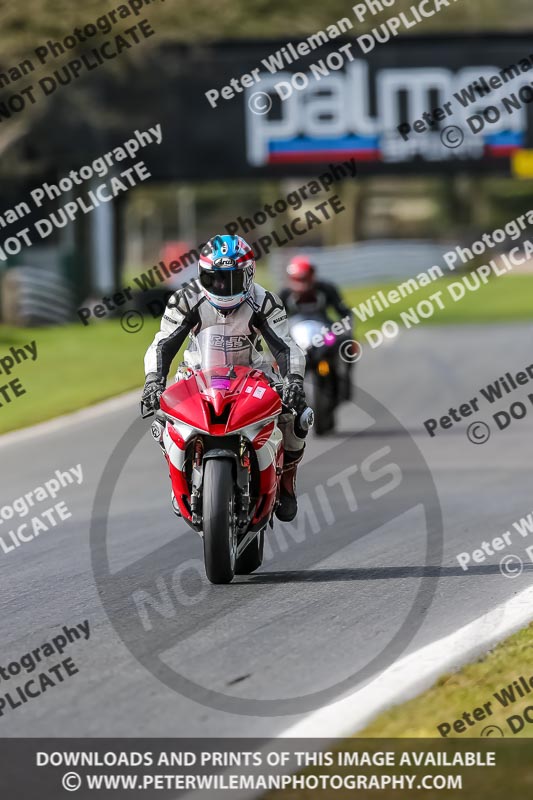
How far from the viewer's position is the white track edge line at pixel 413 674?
202 inches

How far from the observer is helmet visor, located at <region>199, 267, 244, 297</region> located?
769cm

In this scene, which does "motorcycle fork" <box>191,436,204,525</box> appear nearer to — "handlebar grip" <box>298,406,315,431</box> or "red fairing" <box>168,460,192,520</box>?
"red fairing" <box>168,460,192,520</box>

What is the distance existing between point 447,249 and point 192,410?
3925 cm

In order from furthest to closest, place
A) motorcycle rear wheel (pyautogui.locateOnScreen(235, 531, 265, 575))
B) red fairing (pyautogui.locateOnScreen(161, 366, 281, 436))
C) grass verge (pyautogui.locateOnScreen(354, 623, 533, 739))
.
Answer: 1. motorcycle rear wheel (pyautogui.locateOnScreen(235, 531, 265, 575))
2. red fairing (pyautogui.locateOnScreen(161, 366, 281, 436))
3. grass verge (pyautogui.locateOnScreen(354, 623, 533, 739))

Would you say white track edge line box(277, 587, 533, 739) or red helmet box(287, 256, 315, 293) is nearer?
white track edge line box(277, 587, 533, 739)

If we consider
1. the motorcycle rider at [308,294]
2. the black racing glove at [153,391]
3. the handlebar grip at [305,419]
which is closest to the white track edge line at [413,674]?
the handlebar grip at [305,419]

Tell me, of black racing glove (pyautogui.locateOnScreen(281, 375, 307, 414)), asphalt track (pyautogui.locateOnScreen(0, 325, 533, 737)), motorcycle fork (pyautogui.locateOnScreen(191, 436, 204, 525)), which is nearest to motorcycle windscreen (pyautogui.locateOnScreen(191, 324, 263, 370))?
black racing glove (pyautogui.locateOnScreen(281, 375, 307, 414))

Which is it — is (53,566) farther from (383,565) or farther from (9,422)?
(9,422)

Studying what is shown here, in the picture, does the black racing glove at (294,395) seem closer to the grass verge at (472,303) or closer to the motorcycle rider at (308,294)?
the motorcycle rider at (308,294)

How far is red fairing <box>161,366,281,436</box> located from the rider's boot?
65 centimetres

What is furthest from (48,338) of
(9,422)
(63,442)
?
(63,442)

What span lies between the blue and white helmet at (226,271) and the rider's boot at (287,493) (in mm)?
940

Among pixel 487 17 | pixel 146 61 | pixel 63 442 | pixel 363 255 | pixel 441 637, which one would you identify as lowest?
pixel 441 637

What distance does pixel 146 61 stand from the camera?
32625mm
